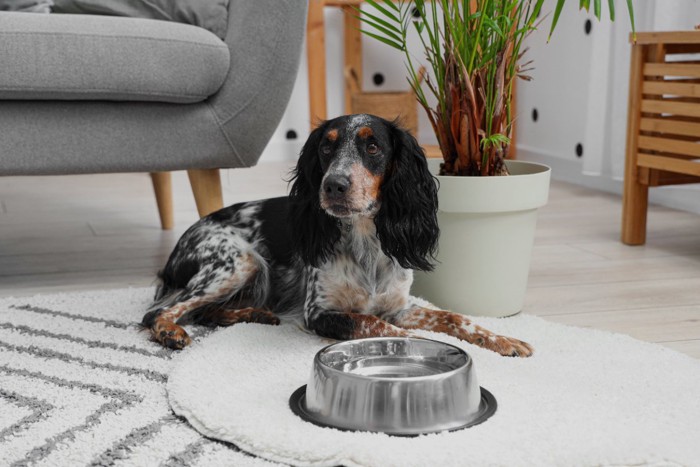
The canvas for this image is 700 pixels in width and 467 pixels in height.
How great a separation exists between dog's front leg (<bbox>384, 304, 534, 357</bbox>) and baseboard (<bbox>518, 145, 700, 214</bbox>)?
205 cm

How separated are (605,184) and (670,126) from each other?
1.49m

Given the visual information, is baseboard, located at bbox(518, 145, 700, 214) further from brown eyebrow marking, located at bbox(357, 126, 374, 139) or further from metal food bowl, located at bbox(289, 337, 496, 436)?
metal food bowl, located at bbox(289, 337, 496, 436)

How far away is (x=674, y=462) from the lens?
4.35 feet

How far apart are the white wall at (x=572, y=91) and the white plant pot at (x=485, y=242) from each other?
1.75 m

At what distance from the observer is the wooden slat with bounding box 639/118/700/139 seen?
281 cm

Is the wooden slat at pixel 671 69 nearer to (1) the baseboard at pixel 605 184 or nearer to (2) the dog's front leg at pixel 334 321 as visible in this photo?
(1) the baseboard at pixel 605 184

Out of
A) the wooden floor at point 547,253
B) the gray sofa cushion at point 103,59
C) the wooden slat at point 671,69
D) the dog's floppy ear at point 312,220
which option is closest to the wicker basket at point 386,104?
the wooden floor at point 547,253

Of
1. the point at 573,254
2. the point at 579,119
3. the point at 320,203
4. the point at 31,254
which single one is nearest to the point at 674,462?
the point at 320,203

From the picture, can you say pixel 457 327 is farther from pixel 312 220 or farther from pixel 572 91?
pixel 572 91

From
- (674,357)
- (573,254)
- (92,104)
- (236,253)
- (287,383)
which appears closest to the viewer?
(287,383)

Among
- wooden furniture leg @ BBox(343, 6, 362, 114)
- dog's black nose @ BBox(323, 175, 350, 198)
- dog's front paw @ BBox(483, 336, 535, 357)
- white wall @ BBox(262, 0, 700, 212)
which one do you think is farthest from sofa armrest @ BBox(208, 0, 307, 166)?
wooden furniture leg @ BBox(343, 6, 362, 114)

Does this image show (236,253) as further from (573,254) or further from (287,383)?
(573,254)

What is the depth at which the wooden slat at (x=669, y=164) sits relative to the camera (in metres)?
2.80

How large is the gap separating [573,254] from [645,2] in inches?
58.0
